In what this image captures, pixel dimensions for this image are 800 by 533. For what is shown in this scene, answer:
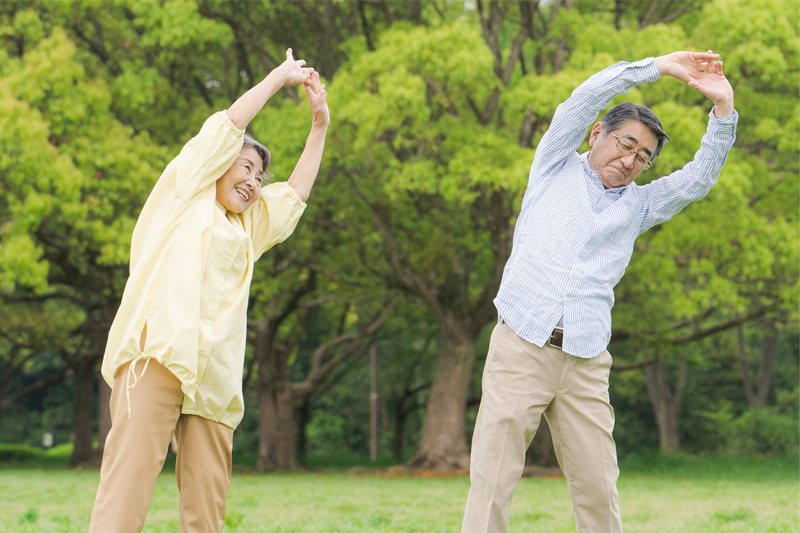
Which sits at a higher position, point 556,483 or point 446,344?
point 446,344

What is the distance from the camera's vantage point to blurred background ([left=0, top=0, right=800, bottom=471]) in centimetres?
1155

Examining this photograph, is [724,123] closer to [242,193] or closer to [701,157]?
[701,157]

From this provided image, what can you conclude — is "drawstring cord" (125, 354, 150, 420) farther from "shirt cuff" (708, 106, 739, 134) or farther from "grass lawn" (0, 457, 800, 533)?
"grass lawn" (0, 457, 800, 533)

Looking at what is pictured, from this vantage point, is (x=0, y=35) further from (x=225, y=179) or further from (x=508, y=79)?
(x=225, y=179)

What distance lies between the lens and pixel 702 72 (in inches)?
116

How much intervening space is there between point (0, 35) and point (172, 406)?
1405cm

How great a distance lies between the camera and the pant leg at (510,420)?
2.75 m

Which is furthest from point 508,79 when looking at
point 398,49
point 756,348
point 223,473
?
point 756,348

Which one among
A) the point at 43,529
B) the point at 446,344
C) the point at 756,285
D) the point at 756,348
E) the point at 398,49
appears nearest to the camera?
the point at 43,529

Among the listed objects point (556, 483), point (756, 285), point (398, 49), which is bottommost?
point (556, 483)

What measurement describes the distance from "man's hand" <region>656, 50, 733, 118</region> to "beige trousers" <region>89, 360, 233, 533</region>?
2.03m

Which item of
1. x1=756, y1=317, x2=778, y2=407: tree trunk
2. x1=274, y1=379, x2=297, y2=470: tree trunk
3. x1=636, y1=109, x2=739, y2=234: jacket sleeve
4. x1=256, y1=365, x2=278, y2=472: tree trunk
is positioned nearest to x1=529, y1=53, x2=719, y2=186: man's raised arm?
x1=636, y1=109, x2=739, y2=234: jacket sleeve

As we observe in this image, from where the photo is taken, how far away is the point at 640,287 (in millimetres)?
15477

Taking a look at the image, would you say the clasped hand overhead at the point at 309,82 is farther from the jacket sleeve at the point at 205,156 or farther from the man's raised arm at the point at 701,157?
the man's raised arm at the point at 701,157
